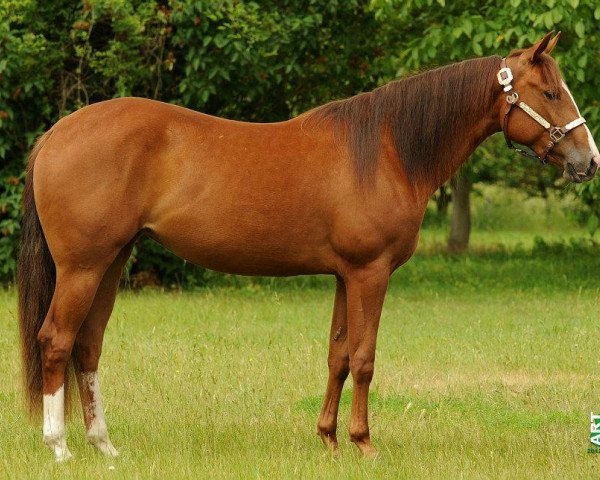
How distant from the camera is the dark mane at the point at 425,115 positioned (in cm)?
579

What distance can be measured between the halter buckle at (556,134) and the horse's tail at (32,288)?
280 cm

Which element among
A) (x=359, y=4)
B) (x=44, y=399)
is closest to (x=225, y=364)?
(x=44, y=399)

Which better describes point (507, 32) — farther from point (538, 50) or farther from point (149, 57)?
point (538, 50)

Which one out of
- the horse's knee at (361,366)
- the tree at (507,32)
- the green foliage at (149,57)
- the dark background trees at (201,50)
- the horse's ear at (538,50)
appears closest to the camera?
the horse's ear at (538,50)

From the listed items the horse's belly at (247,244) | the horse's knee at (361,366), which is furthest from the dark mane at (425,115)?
the horse's knee at (361,366)

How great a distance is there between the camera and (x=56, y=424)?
5.64 metres

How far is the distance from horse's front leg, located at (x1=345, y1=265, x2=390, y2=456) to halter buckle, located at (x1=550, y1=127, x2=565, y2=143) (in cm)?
115

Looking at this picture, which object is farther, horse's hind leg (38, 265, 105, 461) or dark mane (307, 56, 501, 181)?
dark mane (307, 56, 501, 181)

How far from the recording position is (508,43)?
39.5 ft

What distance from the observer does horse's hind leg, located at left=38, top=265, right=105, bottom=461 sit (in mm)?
5605

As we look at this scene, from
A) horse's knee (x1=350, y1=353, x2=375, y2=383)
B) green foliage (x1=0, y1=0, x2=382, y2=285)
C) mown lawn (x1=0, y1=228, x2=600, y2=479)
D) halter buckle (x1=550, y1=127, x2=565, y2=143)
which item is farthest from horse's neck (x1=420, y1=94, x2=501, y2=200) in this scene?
green foliage (x1=0, y1=0, x2=382, y2=285)

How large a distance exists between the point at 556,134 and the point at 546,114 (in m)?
0.13

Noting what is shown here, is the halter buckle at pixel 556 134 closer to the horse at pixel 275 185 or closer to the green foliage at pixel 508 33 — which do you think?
the horse at pixel 275 185

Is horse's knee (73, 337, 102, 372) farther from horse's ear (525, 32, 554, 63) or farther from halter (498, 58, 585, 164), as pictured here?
horse's ear (525, 32, 554, 63)
